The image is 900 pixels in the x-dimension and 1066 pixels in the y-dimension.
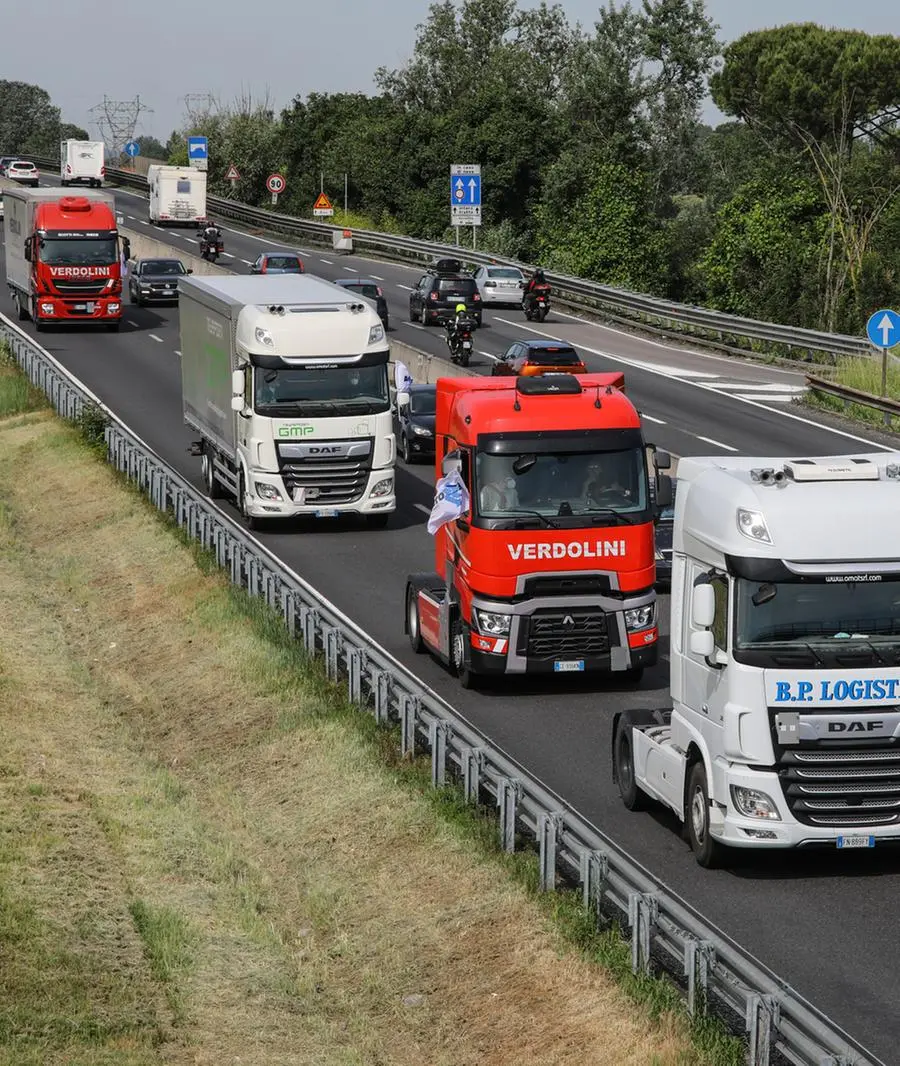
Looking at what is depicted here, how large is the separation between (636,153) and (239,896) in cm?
8421

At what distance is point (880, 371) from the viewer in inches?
1736

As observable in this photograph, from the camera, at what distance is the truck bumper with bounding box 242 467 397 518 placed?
29062 mm

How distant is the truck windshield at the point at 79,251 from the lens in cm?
5197

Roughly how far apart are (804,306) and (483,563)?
141 ft

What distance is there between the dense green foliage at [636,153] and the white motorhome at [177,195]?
9348mm

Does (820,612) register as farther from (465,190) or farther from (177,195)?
(177,195)

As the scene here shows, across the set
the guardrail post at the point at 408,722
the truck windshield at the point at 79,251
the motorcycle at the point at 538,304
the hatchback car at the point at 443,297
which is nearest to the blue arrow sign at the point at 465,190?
the motorcycle at the point at 538,304

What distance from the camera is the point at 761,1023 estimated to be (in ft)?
33.9

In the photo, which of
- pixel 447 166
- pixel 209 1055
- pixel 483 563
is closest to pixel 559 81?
pixel 447 166

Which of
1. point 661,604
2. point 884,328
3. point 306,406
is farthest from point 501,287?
point 661,604

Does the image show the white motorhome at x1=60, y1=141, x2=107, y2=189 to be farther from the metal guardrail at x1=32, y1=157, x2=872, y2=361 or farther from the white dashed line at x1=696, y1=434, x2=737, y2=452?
the white dashed line at x1=696, y1=434, x2=737, y2=452

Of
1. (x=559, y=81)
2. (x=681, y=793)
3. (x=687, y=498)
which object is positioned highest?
(x=559, y=81)

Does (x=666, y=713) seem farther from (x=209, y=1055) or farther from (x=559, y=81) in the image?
(x=559, y=81)

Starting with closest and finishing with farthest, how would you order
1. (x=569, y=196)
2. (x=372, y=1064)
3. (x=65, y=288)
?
(x=372, y=1064)
(x=65, y=288)
(x=569, y=196)
